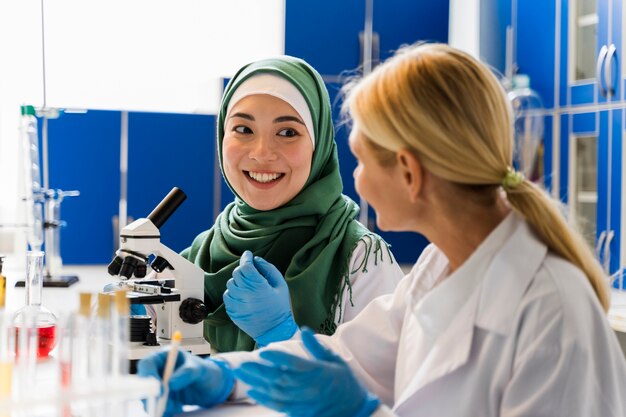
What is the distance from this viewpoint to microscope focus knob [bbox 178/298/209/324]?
187 cm

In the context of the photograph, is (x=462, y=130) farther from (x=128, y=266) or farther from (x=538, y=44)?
(x=538, y=44)

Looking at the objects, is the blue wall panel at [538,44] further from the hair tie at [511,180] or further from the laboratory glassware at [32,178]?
the hair tie at [511,180]

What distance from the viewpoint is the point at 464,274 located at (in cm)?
131

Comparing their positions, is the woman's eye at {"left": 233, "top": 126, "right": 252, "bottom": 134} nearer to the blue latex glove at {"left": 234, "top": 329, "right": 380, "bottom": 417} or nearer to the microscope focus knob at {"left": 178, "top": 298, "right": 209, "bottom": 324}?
the microscope focus knob at {"left": 178, "top": 298, "right": 209, "bottom": 324}

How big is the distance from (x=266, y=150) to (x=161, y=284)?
0.41 m

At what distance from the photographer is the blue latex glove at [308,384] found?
4.01ft

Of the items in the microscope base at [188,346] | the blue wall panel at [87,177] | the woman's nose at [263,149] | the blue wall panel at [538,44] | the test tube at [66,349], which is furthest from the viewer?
the blue wall panel at [87,177]

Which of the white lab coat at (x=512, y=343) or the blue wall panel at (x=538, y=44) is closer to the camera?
the white lab coat at (x=512, y=343)

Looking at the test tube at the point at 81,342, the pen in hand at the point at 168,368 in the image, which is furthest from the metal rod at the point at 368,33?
the test tube at the point at 81,342

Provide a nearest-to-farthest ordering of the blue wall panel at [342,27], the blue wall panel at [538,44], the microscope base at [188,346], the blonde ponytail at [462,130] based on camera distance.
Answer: the blonde ponytail at [462,130]
the microscope base at [188,346]
the blue wall panel at [538,44]
the blue wall panel at [342,27]

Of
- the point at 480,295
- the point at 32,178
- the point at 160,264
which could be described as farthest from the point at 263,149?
the point at 32,178

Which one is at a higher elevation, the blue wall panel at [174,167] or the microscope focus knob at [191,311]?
the blue wall panel at [174,167]

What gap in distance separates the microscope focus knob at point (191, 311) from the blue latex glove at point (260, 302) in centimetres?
6

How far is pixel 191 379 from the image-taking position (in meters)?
1.37
